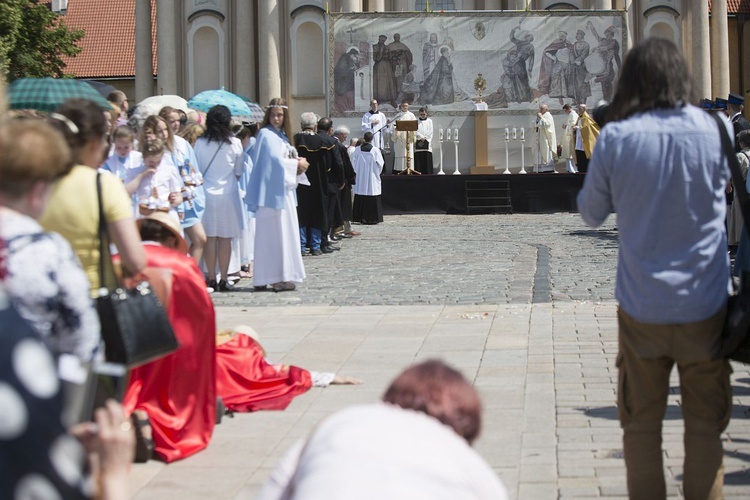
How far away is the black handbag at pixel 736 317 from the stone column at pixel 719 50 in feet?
140

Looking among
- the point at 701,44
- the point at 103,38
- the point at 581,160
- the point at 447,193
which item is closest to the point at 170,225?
the point at 447,193

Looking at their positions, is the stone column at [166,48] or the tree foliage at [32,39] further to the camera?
the stone column at [166,48]

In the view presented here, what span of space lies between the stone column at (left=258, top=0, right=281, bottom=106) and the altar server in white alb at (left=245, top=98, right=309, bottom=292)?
96.8 ft

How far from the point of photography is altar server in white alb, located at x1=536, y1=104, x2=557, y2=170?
36406 millimetres

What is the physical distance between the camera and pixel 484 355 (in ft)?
30.8

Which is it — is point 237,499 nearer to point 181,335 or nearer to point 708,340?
point 181,335

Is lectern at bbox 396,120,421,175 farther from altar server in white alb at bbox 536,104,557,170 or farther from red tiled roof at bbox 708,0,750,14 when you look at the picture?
red tiled roof at bbox 708,0,750,14

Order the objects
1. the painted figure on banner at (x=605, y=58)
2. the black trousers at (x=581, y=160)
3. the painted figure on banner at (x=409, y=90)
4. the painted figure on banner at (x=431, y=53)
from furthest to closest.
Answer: the painted figure on banner at (x=409, y=90) < the painted figure on banner at (x=431, y=53) < the painted figure on banner at (x=605, y=58) < the black trousers at (x=581, y=160)

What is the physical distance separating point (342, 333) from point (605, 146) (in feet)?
19.8

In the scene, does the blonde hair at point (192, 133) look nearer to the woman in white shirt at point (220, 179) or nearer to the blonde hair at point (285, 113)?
the woman in white shirt at point (220, 179)

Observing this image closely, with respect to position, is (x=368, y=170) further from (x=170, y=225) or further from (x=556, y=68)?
(x=170, y=225)

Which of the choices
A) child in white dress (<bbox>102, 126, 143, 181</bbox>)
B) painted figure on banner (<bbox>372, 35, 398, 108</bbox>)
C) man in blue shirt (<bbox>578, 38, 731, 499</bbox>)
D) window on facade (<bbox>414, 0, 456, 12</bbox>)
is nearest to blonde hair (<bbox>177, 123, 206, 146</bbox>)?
child in white dress (<bbox>102, 126, 143, 181</bbox>)

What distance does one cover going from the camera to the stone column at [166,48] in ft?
144

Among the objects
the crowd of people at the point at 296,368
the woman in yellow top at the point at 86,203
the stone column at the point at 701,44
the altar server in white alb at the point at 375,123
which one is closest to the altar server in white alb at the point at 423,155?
the altar server in white alb at the point at 375,123
